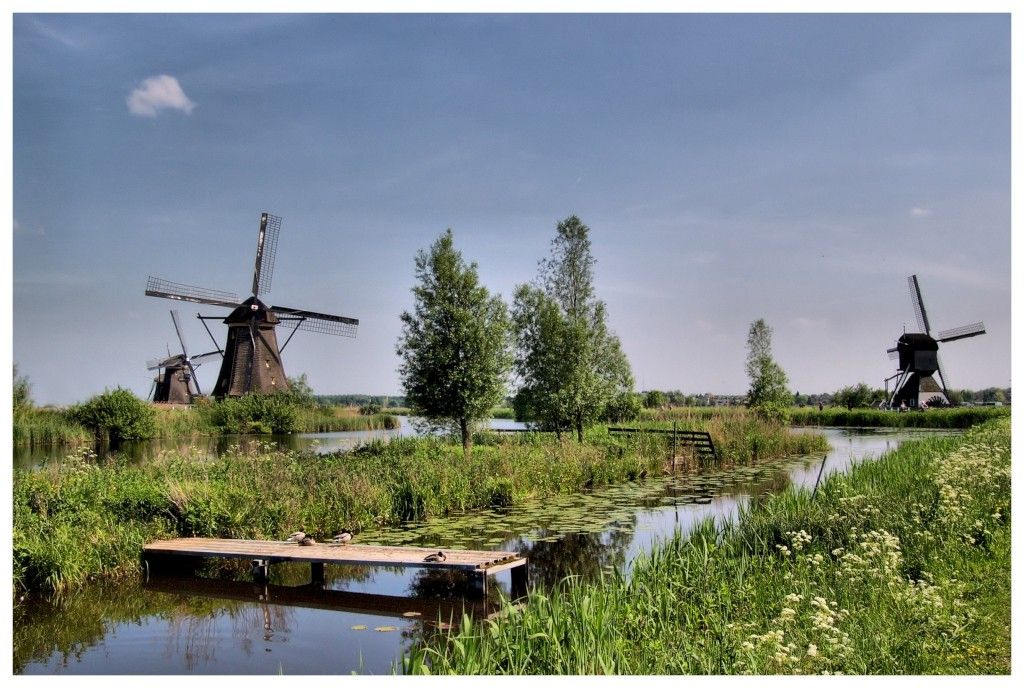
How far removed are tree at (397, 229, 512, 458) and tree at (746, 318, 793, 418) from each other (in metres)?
17.7

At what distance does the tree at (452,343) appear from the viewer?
59.1 ft

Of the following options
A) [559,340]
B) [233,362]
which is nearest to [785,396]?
[559,340]

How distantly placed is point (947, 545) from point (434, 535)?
6270 mm

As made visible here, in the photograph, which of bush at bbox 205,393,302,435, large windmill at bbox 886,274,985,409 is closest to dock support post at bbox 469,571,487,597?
bush at bbox 205,393,302,435

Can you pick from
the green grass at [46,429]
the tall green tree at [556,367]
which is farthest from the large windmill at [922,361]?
the green grass at [46,429]

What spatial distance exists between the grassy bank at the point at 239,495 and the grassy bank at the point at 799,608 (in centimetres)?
431

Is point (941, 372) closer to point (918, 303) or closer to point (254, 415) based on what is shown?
point (918, 303)

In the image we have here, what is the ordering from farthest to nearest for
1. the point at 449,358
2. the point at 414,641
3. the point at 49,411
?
1. the point at 49,411
2. the point at 449,358
3. the point at 414,641

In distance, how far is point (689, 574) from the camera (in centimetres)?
698

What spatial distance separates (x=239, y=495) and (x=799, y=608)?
7.19m

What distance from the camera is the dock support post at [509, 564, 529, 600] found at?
8.23 meters

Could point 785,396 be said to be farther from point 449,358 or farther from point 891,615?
point 891,615

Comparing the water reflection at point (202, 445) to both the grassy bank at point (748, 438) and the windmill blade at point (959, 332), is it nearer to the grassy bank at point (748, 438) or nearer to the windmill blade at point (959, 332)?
the grassy bank at point (748, 438)

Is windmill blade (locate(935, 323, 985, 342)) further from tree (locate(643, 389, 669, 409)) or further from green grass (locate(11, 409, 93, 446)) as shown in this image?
green grass (locate(11, 409, 93, 446))
